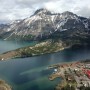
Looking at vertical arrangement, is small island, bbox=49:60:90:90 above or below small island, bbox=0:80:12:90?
above

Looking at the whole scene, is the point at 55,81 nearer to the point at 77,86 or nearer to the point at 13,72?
the point at 77,86

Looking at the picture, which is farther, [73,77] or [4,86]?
[73,77]

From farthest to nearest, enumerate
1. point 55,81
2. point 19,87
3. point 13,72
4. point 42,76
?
point 13,72, point 42,76, point 55,81, point 19,87

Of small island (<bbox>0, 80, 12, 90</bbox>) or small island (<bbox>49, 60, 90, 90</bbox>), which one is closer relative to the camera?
small island (<bbox>49, 60, 90, 90</bbox>)

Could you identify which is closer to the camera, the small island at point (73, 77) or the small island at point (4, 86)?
the small island at point (73, 77)

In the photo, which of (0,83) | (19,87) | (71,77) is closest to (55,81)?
(71,77)

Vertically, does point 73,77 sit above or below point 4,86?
above

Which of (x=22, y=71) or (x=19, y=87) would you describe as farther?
(x=22, y=71)

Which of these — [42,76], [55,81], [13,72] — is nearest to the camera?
[55,81]
